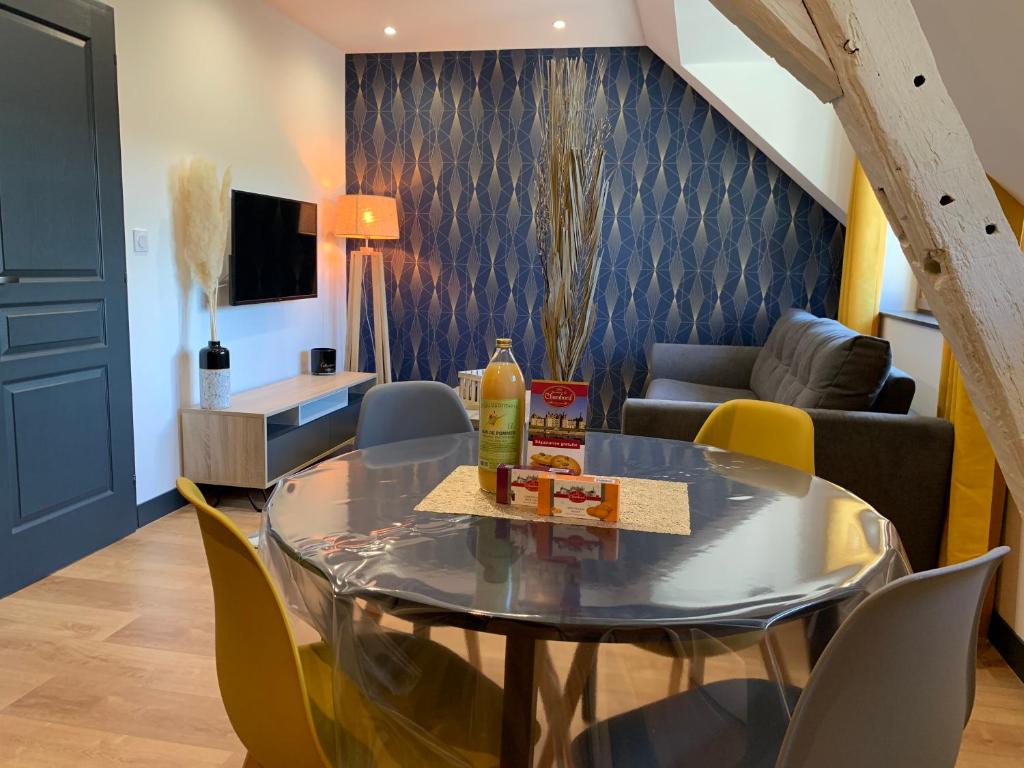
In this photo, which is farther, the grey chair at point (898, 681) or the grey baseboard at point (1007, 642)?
the grey baseboard at point (1007, 642)

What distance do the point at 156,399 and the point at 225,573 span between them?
266cm

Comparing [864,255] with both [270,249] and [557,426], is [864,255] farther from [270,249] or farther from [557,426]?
[557,426]

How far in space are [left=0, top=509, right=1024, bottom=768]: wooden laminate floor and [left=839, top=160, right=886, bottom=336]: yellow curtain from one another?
2358 mm

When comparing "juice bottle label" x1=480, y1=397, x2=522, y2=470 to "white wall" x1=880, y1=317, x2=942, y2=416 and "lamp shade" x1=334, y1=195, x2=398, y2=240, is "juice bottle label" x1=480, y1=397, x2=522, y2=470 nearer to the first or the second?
"white wall" x1=880, y1=317, x2=942, y2=416

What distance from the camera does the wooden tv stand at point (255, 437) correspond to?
3.71m

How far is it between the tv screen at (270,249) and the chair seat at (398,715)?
10.3ft

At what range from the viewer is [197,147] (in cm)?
379

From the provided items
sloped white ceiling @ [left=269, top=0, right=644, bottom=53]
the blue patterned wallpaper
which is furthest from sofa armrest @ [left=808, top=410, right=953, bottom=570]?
sloped white ceiling @ [left=269, top=0, right=644, bottom=53]

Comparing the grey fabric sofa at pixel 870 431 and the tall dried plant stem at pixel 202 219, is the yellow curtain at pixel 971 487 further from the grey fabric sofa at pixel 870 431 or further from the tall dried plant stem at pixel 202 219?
the tall dried plant stem at pixel 202 219

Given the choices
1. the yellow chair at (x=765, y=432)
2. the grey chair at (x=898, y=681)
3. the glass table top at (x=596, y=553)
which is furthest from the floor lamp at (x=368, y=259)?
the grey chair at (x=898, y=681)

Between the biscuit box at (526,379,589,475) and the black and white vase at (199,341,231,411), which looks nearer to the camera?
the biscuit box at (526,379,589,475)

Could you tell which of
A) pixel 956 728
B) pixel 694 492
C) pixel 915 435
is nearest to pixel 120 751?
pixel 694 492

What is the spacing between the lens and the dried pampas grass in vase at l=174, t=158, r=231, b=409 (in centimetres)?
355

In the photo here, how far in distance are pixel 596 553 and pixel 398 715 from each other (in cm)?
39
